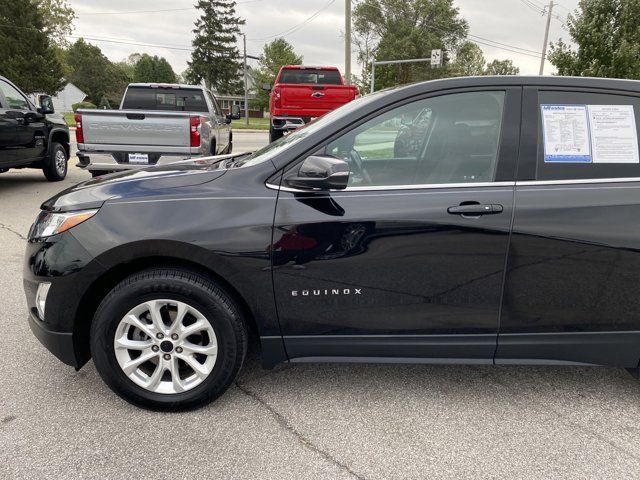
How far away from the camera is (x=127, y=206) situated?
2.41 metres

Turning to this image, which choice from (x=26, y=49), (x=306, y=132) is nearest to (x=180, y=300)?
(x=306, y=132)

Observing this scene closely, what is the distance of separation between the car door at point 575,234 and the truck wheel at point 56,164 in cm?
922

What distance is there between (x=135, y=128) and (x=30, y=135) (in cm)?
253

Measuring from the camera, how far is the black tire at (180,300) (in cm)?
239

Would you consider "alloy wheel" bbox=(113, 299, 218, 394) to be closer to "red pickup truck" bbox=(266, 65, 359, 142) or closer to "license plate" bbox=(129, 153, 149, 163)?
"license plate" bbox=(129, 153, 149, 163)

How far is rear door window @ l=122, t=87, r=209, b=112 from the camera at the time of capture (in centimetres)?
975

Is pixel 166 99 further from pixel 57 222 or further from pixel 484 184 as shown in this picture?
pixel 484 184

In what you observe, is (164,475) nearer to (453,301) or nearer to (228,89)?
(453,301)

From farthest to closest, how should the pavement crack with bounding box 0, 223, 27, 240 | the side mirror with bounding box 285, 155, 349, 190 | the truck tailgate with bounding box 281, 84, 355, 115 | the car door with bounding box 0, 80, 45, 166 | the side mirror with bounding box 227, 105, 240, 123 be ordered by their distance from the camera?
the truck tailgate with bounding box 281, 84, 355, 115 → the side mirror with bounding box 227, 105, 240, 123 → the car door with bounding box 0, 80, 45, 166 → the pavement crack with bounding box 0, 223, 27, 240 → the side mirror with bounding box 285, 155, 349, 190

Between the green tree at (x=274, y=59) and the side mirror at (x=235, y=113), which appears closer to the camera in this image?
the side mirror at (x=235, y=113)

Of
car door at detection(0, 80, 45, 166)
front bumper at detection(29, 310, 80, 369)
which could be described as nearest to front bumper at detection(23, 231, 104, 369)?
front bumper at detection(29, 310, 80, 369)

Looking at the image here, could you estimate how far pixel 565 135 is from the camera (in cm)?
245

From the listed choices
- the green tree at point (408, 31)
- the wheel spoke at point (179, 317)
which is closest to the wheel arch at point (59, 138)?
the wheel spoke at point (179, 317)

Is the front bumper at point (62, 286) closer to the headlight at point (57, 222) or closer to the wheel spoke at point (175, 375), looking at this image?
the headlight at point (57, 222)
